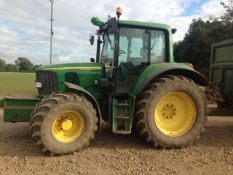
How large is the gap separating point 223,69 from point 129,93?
292 centimetres

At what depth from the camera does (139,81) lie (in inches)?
265

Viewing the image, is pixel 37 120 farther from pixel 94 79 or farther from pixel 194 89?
pixel 194 89

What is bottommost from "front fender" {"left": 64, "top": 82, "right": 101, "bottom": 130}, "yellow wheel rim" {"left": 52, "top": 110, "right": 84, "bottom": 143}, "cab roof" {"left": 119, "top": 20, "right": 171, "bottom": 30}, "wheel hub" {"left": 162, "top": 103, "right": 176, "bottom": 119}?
"yellow wheel rim" {"left": 52, "top": 110, "right": 84, "bottom": 143}

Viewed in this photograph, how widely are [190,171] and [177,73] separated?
227 centimetres

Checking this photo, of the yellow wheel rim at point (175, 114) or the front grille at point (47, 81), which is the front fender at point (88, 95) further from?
the yellow wheel rim at point (175, 114)

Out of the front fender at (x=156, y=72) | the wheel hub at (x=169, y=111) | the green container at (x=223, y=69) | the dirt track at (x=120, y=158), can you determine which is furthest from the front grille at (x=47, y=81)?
the green container at (x=223, y=69)

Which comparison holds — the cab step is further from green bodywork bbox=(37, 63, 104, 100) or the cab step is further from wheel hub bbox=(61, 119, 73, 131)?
wheel hub bbox=(61, 119, 73, 131)

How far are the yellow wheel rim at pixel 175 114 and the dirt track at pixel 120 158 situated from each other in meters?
0.46

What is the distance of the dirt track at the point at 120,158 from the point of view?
557 cm

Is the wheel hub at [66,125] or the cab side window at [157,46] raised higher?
the cab side window at [157,46]

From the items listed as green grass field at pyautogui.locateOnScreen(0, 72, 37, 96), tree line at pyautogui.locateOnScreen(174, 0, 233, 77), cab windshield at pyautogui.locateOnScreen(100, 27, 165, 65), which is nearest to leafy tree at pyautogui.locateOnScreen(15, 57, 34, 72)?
green grass field at pyautogui.locateOnScreen(0, 72, 37, 96)

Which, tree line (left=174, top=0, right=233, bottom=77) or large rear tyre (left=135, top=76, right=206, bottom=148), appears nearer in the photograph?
large rear tyre (left=135, top=76, right=206, bottom=148)

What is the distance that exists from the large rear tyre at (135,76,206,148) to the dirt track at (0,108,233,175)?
0.25 meters

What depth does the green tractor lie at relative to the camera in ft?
21.1
